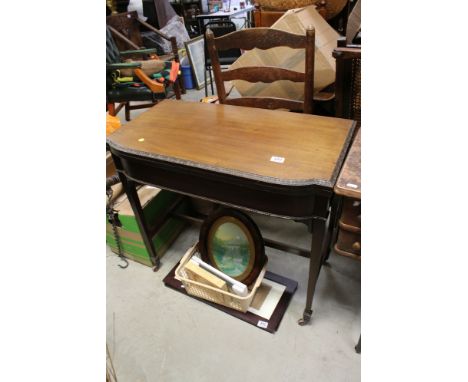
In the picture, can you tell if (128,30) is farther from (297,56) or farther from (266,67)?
(266,67)

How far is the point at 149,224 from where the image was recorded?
1613 mm

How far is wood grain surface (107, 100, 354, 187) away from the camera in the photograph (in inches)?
36.8

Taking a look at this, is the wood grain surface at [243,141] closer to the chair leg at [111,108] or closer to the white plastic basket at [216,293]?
the white plastic basket at [216,293]

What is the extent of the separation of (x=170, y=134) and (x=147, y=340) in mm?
947

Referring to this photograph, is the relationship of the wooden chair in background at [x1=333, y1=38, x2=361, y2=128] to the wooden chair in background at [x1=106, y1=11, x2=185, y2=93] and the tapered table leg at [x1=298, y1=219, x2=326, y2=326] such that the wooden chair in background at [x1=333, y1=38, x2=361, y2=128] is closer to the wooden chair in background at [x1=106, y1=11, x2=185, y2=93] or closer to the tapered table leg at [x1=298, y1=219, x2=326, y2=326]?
the tapered table leg at [x1=298, y1=219, x2=326, y2=326]

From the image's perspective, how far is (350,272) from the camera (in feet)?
5.10

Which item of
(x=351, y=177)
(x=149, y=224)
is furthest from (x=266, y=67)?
(x=149, y=224)

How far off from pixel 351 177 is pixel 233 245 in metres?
0.72

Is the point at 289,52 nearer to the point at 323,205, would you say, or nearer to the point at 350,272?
the point at 323,205

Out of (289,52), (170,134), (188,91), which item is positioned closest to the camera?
(170,134)

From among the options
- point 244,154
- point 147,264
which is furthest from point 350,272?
point 147,264

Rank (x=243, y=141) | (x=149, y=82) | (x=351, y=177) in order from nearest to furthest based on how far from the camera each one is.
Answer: (x=351, y=177)
(x=243, y=141)
(x=149, y=82)

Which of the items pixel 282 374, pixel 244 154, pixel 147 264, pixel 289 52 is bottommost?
pixel 282 374

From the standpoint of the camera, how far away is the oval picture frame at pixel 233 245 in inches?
51.6
